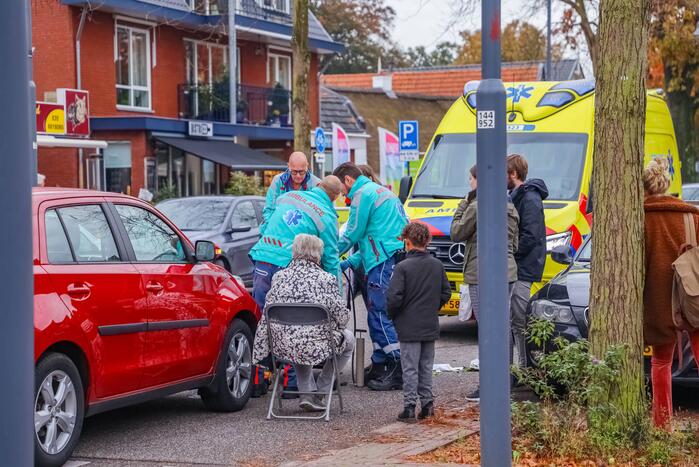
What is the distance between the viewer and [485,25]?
5.50m

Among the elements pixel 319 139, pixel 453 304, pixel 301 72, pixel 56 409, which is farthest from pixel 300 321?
pixel 319 139

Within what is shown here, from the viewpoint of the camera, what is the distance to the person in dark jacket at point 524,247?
9.19m

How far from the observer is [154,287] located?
7836 millimetres

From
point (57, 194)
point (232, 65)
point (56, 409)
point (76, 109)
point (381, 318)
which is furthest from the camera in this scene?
point (232, 65)

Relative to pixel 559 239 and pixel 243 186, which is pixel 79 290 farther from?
pixel 243 186

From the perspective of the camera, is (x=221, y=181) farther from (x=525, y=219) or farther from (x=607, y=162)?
(x=607, y=162)

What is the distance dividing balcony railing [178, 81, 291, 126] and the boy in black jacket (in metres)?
24.9

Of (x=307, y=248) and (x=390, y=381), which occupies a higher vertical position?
(x=307, y=248)

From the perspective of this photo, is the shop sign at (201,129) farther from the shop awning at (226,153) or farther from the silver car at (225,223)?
the silver car at (225,223)

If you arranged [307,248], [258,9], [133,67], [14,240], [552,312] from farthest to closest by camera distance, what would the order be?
[258,9] < [133,67] < [552,312] < [307,248] < [14,240]

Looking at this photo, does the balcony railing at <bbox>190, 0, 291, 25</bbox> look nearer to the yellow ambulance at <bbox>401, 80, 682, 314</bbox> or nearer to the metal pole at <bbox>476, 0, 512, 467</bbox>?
the yellow ambulance at <bbox>401, 80, 682, 314</bbox>

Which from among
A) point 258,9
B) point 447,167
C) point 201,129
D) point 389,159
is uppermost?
point 258,9

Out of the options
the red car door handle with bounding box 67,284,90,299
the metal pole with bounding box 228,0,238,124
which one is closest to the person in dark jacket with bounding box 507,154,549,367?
the red car door handle with bounding box 67,284,90,299

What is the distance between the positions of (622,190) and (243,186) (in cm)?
2323
